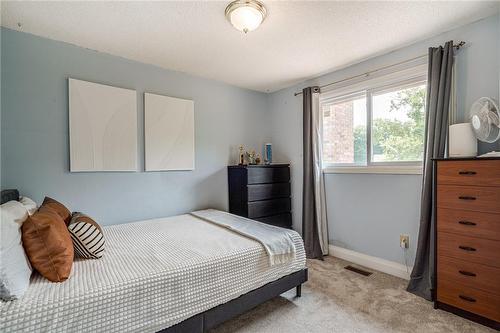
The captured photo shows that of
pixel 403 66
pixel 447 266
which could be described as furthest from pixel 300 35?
pixel 447 266

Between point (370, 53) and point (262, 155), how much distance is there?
2.00 meters

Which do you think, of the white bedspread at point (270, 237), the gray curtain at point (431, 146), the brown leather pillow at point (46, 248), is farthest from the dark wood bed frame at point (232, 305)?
the gray curtain at point (431, 146)

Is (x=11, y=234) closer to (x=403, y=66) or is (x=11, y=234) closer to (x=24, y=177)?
(x=24, y=177)

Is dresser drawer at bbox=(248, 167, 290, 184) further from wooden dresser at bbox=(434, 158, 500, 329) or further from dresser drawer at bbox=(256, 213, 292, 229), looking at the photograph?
wooden dresser at bbox=(434, 158, 500, 329)

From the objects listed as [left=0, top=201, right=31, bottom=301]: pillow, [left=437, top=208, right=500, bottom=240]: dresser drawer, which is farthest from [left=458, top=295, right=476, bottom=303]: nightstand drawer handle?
[left=0, top=201, right=31, bottom=301]: pillow

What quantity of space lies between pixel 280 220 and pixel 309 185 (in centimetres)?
70

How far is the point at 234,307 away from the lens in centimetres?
163

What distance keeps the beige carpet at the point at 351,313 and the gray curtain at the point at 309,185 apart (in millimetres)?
810

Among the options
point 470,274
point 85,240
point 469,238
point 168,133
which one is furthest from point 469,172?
point 168,133

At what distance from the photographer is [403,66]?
2.45 m

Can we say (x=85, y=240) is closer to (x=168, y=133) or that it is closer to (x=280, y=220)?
(x=168, y=133)

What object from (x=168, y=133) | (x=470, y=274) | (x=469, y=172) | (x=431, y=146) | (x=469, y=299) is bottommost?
(x=469, y=299)

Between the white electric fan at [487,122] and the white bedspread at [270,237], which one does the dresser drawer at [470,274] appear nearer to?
the white electric fan at [487,122]

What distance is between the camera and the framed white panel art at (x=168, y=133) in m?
2.81
